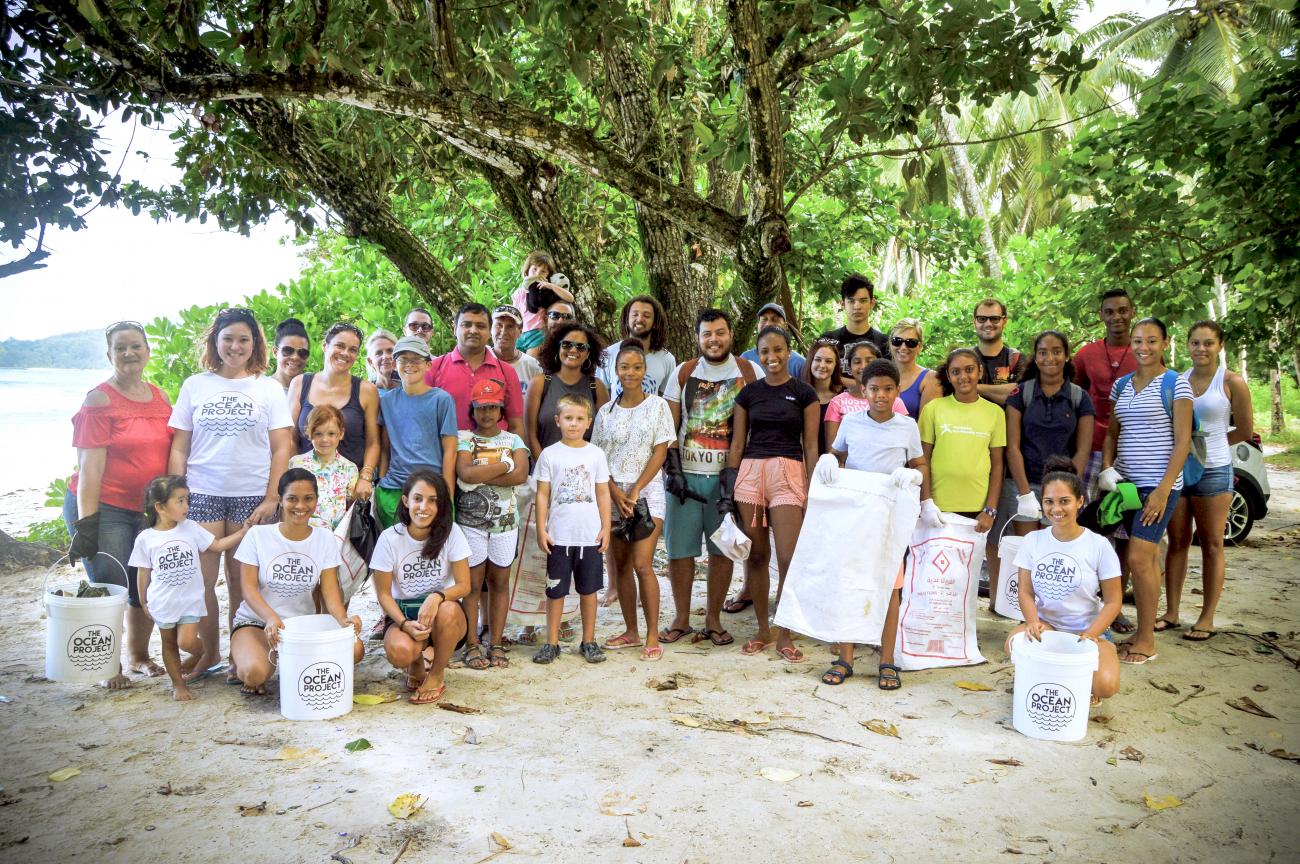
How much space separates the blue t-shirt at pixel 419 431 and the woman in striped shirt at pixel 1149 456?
3475mm

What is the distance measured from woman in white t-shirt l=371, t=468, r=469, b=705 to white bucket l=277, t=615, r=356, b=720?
0.87ft

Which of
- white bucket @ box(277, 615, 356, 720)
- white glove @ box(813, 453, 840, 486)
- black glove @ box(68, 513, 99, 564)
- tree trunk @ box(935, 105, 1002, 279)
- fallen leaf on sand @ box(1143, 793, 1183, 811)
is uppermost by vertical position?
tree trunk @ box(935, 105, 1002, 279)

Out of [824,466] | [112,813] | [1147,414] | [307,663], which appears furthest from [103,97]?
[1147,414]

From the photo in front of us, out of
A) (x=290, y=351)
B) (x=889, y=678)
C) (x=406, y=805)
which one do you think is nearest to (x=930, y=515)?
(x=889, y=678)

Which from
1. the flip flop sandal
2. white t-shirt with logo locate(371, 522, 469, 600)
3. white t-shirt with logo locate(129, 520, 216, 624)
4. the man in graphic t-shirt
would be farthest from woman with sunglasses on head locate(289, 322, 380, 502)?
the flip flop sandal

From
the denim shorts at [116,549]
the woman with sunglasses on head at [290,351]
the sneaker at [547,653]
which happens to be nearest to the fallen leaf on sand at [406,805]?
the sneaker at [547,653]

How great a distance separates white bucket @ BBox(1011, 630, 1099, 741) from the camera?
3.78 m

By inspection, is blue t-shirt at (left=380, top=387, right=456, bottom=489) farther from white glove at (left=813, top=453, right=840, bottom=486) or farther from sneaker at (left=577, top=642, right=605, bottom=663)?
white glove at (left=813, top=453, right=840, bottom=486)

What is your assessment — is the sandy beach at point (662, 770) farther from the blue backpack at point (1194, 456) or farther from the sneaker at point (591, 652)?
the blue backpack at point (1194, 456)

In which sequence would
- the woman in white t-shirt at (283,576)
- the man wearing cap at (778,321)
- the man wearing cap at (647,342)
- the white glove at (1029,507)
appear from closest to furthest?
the woman in white t-shirt at (283,576) → the white glove at (1029,507) → the man wearing cap at (647,342) → the man wearing cap at (778,321)

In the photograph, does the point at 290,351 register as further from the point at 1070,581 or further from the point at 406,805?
the point at 1070,581

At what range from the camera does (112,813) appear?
3031 mm

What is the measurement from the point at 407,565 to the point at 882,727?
2200mm

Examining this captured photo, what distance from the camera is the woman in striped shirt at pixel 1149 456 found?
4777 millimetres
